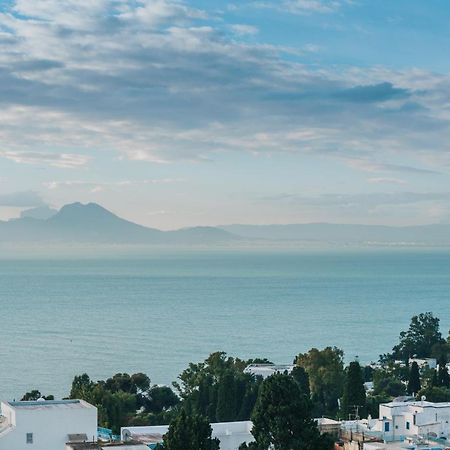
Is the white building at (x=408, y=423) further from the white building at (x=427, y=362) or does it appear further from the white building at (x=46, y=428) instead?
the white building at (x=427, y=362)

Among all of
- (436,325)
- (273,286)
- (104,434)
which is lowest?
(104,434)

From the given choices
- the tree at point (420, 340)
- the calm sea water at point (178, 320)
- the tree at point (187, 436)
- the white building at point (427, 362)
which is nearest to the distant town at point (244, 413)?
the tree at point (187, 436)

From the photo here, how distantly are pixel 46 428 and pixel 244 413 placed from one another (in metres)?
17.7

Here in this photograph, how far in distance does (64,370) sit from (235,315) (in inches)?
1721

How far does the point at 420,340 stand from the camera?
6181cm

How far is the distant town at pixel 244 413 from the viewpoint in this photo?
20.5 m

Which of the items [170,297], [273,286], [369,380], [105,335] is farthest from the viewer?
[273,286]

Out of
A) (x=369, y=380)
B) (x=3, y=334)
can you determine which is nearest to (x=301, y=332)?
(x=3, y=334)

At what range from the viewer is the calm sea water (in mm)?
70875

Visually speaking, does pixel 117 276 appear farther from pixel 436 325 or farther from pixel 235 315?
pixel 436 325

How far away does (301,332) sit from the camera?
91.9 metres

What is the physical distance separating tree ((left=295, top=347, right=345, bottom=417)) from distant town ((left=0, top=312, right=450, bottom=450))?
5 centimetres

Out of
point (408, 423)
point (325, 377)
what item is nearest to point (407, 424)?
point (408, 423)

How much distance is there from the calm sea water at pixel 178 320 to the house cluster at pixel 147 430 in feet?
94.1
